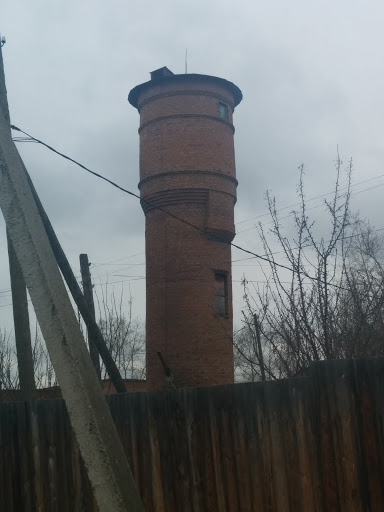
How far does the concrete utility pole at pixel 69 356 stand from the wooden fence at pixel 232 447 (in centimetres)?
188

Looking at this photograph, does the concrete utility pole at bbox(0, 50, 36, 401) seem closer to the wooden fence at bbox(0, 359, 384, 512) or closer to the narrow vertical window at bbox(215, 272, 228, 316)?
the wooden fence at bbox(0, 359, 384, 512)

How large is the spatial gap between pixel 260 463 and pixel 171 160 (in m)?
14.5

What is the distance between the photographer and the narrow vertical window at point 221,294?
1919cm

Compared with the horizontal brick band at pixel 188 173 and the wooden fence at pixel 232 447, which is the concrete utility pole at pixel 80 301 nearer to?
the wooden fence at pixel 232 447

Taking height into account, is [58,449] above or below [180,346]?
below

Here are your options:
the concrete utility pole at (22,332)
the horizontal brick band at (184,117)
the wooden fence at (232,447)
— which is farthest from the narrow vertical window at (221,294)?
the wooden fence at (232,447)

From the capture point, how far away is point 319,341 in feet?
24.3

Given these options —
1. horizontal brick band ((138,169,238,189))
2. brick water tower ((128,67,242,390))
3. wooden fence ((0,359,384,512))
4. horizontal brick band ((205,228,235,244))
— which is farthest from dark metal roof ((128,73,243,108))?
wooden fence ((0,359,384,512))

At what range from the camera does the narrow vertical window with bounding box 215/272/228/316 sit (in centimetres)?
1919

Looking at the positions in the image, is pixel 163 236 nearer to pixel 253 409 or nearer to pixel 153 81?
pixel 153 81

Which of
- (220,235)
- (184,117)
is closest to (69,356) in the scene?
(220,235)

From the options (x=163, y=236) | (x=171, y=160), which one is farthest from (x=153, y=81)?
(x=163, y=236)

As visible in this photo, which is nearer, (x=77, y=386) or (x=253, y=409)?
(x=77, y=386)

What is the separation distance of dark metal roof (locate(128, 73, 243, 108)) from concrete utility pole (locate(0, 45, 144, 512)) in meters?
16.2
